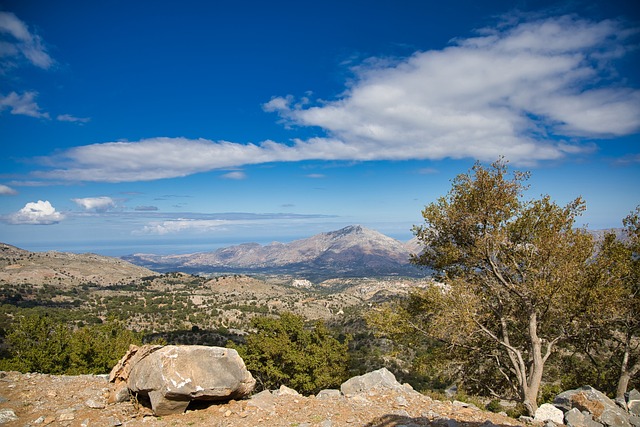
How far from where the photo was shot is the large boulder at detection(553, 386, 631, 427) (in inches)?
385

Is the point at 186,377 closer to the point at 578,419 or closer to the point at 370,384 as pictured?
the point at 370,384

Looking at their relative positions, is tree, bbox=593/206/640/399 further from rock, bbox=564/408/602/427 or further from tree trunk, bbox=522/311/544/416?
rock, bbox=564/408/602/427

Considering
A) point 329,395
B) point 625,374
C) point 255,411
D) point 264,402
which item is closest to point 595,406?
point 625,374

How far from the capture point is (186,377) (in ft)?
33.8

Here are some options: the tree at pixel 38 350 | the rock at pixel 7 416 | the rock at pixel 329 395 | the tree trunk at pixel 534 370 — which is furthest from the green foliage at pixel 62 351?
the tree trunk at pixel 534 370

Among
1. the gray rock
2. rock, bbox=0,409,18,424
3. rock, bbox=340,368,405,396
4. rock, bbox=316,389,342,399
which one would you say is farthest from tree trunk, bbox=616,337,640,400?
rock, bbox=0,409,18,424

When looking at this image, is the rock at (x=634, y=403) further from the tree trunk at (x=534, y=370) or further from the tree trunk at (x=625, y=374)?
the tree trunk at (x=625, y=374)

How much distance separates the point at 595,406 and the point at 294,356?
22.5 m

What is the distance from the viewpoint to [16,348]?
111 feet

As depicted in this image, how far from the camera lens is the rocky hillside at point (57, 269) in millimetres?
124188

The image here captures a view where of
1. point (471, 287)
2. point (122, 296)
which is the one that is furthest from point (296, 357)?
point (122, 296)

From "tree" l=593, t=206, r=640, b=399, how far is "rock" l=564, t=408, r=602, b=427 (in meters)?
5.34

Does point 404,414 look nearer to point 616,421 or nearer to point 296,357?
point 616,421

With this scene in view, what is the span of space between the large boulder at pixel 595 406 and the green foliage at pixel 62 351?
Result: 31.2 m
